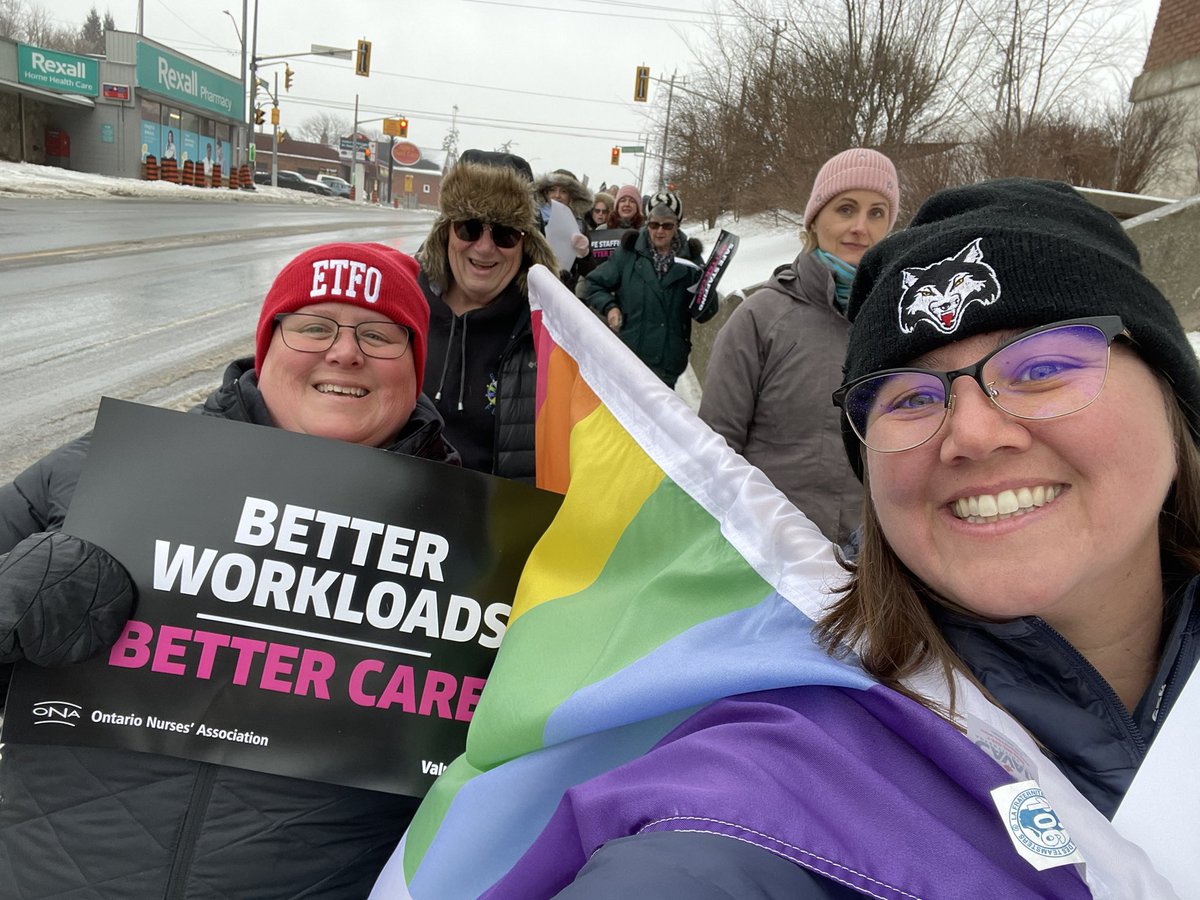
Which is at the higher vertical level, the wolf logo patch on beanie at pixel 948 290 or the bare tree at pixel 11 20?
the bare tree at pixel 11 20

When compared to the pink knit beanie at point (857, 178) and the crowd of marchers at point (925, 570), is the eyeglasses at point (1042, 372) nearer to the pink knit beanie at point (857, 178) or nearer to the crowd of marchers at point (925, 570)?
the crowd of marchers at point (925, 570)

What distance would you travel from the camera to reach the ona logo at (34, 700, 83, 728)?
170 cm

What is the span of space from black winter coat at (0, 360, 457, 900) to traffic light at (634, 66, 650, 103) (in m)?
29.2

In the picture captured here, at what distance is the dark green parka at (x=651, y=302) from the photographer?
652 centimetres

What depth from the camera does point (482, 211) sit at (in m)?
3.62

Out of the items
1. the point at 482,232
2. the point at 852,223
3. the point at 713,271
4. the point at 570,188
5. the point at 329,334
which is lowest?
the point at 329,334

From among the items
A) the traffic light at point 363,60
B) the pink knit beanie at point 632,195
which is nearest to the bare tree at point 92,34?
the traffic light at point 363,60

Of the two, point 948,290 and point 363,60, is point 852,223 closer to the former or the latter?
point 948,290

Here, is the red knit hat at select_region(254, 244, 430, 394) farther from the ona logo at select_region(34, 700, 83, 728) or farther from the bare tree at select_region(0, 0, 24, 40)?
the bare tree at select_region(0, 0, 24, 40)

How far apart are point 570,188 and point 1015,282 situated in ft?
23.5

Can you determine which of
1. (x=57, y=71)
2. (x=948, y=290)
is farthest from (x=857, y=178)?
(x=57, y=71)

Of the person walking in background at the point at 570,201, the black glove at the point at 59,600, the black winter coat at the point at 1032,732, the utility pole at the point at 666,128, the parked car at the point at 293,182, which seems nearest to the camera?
the black winter coat at the point at 1032,732

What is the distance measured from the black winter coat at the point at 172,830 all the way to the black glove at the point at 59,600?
0.22 metres

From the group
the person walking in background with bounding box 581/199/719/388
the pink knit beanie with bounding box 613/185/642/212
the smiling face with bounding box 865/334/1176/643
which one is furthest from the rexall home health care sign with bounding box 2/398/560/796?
the pink knit beanie with bounding box 613/185/642/212
